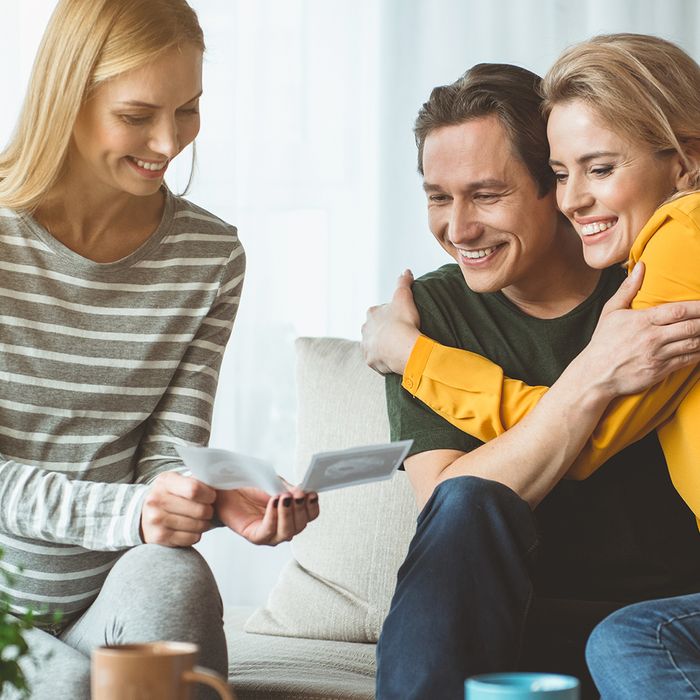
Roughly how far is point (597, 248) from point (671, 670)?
25.2 inches

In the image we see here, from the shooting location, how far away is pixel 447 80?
9.85 ft

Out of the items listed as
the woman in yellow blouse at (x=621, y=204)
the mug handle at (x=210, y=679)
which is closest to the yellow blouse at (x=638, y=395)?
the woman in yellow blouse at (x=621, y=204)

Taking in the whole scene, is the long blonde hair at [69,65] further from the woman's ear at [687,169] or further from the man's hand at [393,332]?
the woman's ear at [687,169]

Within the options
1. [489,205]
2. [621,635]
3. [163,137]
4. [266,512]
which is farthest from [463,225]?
[621,635]

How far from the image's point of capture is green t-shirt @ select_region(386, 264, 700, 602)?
1666mm

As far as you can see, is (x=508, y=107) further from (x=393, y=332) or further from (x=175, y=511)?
(x=175, y=511)

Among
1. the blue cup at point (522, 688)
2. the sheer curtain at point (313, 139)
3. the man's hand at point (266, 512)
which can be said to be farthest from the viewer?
the sheer curtain at point (313, 139)

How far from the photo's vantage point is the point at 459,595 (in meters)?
1.33

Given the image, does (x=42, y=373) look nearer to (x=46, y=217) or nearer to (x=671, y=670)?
(x=46, y=217)

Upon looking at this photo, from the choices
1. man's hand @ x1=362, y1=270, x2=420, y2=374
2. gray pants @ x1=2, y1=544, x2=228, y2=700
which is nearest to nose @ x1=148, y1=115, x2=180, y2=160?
man's hand @ x1=362, y1=270, x2=420, y2=374

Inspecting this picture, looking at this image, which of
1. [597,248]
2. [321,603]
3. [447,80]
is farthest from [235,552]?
[597,248]

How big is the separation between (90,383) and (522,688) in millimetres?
974

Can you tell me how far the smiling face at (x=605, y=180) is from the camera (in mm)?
1573

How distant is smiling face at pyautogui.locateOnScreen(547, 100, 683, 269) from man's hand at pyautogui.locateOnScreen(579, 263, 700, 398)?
11cm
